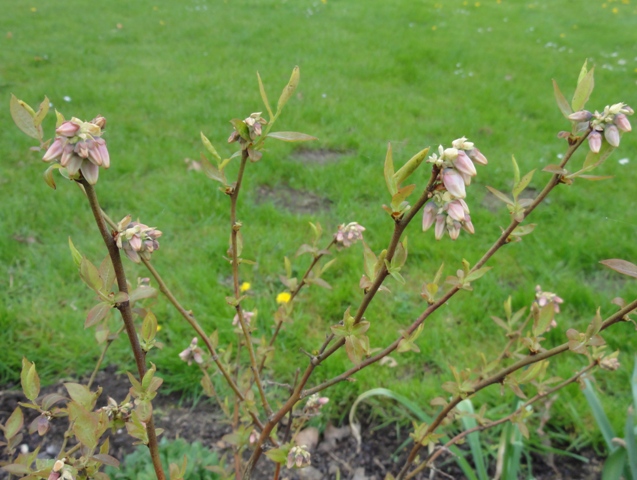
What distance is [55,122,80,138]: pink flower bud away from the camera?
625mm

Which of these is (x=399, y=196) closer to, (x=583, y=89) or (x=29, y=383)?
(x=583, y=89)

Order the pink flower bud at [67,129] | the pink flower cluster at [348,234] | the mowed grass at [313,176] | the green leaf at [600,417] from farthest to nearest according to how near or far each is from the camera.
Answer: the mowed grass at [313,176] < the green leaf at [600,417] < the pink flower cluster at [348,234] < the pink flower bud at [67,129]

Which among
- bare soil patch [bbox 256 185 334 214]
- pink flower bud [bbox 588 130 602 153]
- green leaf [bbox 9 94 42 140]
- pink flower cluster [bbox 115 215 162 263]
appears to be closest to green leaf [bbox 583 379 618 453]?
pink flower bud [bbox 588 130 602 153]

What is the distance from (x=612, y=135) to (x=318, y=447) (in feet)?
4.92

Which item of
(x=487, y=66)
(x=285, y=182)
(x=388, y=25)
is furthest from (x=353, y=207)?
(x=388, y=25)

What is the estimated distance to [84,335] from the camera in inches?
87.0

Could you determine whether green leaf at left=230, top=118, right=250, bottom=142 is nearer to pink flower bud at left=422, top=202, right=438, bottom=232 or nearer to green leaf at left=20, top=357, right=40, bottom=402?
pink flower bud at left=422, top=202, right=438, bottom=232

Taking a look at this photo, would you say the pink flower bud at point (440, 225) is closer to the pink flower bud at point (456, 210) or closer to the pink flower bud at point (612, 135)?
the pink flower bud at point (456, 210)

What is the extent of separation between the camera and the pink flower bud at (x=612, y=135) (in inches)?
31.4

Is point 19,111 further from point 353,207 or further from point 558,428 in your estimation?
point 353,207

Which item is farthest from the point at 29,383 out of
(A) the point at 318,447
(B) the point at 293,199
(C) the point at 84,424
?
(B) the point at 293,199

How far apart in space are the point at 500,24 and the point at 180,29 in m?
4.63

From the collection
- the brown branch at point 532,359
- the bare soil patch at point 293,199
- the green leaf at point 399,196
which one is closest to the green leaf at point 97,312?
the green leaf at point 399,196

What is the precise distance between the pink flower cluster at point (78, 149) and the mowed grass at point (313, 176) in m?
1.31
